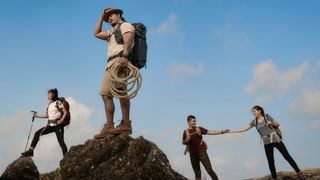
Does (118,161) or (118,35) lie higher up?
(118,35)

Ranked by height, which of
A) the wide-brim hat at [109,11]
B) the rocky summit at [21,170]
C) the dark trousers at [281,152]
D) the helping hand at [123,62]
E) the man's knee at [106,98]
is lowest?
the dark trousers at [281,152]

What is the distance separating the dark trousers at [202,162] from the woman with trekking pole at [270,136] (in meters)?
1.69

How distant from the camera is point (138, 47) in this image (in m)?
7.90

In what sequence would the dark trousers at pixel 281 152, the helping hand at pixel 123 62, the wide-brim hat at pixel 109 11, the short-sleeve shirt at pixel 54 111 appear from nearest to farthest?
the helping hand at pixel 123 62
the wide-brim hat at pixel 109 11
the dark trousers at pixel 281 152
the short-sleeve shirt at pixel 54 111

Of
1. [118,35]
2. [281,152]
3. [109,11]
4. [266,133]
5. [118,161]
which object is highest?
[109,11]

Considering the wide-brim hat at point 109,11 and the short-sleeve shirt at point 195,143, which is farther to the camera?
the short-sleeve shirt at point 195,143

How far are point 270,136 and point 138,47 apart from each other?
4.99 metres

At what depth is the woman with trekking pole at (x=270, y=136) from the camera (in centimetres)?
1082

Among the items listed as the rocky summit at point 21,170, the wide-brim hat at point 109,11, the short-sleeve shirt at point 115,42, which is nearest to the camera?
the short-sleeve shirt at point 115,42

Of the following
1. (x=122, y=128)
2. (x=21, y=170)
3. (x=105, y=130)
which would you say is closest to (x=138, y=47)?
(x=122, y=128)

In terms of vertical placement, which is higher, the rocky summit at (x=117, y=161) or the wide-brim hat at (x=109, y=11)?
the wide-brim hat at (x=109, y=11)

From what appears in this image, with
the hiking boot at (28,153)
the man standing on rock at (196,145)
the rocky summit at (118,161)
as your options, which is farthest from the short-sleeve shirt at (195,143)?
the hiking boot at (28,153)

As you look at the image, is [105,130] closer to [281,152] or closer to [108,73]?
[108,73]

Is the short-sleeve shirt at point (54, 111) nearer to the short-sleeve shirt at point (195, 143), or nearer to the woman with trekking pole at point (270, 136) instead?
the short-sleeve shirt at point (195, 143)
